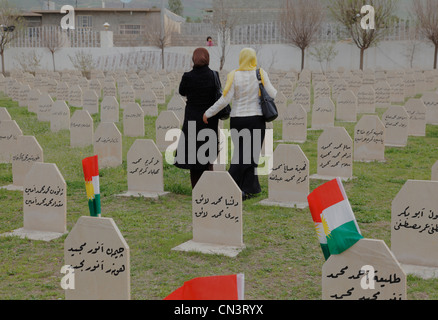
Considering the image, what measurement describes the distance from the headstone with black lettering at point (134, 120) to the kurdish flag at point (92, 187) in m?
7.11

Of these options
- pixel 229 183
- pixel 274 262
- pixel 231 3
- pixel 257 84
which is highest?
pixel 231 3

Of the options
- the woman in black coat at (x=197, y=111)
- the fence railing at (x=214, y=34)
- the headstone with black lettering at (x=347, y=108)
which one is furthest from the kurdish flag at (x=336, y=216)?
the fence railing at (x=214, y=34)

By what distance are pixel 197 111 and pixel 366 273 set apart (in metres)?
4.24

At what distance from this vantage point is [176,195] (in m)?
7.64

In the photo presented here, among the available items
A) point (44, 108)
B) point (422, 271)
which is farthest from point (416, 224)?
point (44, 108)

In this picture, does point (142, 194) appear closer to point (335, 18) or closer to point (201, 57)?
point (201, 57)

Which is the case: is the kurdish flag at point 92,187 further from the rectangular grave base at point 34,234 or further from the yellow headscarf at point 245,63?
the yellow headscarf at point 245,63

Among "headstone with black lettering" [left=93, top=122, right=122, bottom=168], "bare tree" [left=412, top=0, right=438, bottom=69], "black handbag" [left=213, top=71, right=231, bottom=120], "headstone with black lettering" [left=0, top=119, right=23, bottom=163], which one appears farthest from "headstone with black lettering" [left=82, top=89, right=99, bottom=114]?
"bare tree" [left=412, top=0, right=438, bottom=69]

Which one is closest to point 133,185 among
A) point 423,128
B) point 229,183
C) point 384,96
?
point 229,183

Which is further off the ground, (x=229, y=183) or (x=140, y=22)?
(x=140, y=22)

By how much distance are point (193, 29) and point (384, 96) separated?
29.5 metres

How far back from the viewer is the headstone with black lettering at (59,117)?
1272 cm

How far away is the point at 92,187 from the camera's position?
477 cm
